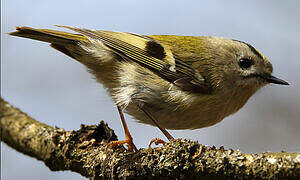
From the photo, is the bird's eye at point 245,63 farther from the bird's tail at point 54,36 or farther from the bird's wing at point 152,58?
the bird's tail at point 54,36

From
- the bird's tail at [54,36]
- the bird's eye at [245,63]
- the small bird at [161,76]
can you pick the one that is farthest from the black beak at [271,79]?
the bird's tail at [54,36]

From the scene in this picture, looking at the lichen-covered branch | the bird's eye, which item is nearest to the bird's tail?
the lichen-covered branch

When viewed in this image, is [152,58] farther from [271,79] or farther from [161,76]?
[271,79]

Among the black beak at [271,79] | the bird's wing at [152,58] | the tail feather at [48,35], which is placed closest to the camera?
the tail feather at [48,35]

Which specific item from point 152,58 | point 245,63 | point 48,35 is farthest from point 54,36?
point 245,63

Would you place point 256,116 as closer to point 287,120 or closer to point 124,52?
point 287,120

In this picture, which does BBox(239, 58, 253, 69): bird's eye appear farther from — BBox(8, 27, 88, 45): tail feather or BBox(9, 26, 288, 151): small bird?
BBox(8, 27, 88, 45): tail feather

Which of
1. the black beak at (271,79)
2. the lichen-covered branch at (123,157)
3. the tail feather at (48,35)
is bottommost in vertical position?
the lichen-covered branch at (123,157)

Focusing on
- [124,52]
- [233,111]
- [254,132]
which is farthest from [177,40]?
[254,132]
